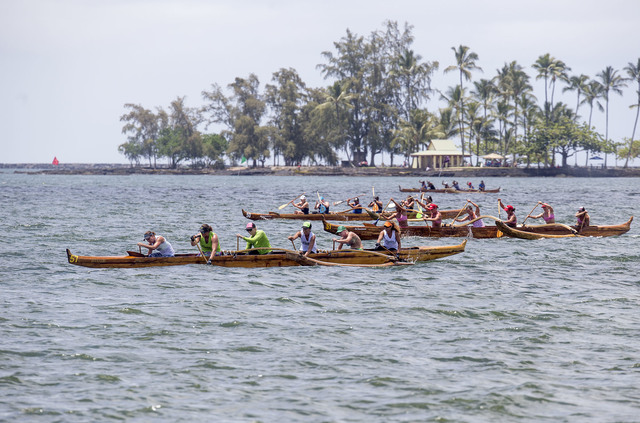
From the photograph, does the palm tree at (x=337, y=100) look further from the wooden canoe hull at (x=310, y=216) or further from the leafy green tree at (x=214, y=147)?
the wooden canoe hull at (x=310, y=216)

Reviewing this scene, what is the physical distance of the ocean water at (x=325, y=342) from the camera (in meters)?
11.2

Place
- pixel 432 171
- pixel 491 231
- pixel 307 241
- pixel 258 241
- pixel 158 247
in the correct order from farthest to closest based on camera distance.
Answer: pixel 432 171, pixel 491 231, pixel 307 241, pixel 258 241, pixel 158 247

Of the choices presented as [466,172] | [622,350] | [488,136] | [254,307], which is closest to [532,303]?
[622,350]

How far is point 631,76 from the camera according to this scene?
128500mm

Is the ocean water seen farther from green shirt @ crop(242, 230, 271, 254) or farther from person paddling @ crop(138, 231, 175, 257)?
green shirt @ crop(242, 230, 271, 254)

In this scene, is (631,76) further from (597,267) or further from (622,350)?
(622,350)

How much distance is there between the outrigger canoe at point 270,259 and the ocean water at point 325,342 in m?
0.34

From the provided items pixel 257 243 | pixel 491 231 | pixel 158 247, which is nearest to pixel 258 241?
pixel 257 243

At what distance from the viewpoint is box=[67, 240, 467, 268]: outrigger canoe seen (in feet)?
71.9

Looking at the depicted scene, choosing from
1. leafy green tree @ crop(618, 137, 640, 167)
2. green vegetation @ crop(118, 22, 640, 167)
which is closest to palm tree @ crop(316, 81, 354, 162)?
green vegetation @ crop(118, 22, 640, 167)

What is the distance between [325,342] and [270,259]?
8300 millimetres

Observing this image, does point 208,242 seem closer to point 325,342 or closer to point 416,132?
point 325,342

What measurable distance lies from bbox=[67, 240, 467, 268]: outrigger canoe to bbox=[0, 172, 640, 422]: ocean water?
1.10 feet

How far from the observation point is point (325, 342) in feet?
47.6
